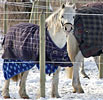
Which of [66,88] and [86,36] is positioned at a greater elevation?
[86,36]

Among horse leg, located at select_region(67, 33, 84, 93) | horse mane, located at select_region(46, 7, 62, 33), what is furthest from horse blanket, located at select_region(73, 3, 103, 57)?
horse mane, located at select_region(46, 7, 62, 33)

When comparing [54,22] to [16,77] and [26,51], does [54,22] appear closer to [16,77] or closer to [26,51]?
[26,51]

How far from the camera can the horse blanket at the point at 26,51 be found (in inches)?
221

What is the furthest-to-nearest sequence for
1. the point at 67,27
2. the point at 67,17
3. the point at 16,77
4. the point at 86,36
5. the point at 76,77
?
the point at 76,77 < the point at 86,36 < the point at 16,77 < the point at 67,17 < the point at 67,27

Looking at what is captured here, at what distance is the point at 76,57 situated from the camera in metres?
6.73

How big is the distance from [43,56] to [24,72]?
32.8 inches

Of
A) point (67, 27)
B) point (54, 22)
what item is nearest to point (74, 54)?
point (54, 22)

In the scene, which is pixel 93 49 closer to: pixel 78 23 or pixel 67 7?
pixel 78 23

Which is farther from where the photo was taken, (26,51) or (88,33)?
(88,33)

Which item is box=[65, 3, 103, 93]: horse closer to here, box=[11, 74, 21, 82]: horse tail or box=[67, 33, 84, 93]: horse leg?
box=[67, 33, 84, 93]: horse leg

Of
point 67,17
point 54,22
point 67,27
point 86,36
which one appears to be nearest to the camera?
point 67,27

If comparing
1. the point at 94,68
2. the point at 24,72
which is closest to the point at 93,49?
the point at 24,72

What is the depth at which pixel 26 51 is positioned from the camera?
5.72m

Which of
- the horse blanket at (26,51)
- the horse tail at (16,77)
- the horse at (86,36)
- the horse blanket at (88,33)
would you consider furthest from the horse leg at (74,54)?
the horse tail at (16,77)
